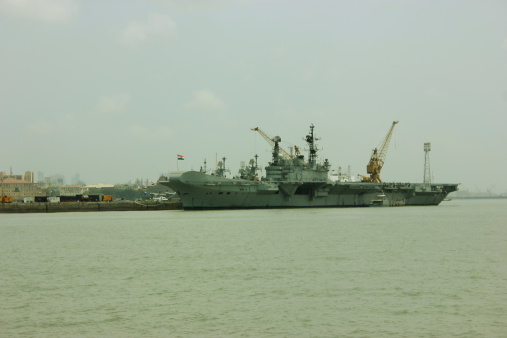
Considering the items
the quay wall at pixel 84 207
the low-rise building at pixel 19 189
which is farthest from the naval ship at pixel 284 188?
the low-rise building at pixel 19 189

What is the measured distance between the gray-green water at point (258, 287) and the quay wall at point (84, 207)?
45.0 m

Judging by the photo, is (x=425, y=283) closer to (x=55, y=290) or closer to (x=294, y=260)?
(x=294, y=260)

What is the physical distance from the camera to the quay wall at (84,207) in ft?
242

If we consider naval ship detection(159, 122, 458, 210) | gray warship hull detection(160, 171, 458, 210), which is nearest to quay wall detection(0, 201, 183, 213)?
naval ship detection(159, 122, 458, 210)

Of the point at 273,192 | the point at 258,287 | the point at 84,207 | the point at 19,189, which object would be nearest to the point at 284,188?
the point at 273,192

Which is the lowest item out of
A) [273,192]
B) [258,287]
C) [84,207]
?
[258,287]

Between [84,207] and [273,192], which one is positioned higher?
[273,192]

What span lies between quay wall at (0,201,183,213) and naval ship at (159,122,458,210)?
934 cm

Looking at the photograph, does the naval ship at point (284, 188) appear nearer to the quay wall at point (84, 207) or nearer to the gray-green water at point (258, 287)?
the quay wall at point (84, 207)

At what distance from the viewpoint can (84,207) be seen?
75.4 meters

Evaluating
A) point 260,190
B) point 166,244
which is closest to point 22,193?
point 260,190

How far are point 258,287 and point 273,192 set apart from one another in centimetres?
4530

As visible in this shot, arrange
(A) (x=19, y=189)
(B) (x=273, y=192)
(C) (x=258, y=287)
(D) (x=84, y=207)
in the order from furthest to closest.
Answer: (A) (x=19, y=189), (D) (x=84, y=207), (B) (x=273, y=192), (C) (x=258, y=287)

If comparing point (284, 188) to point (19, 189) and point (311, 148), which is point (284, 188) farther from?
point (19, 189)
